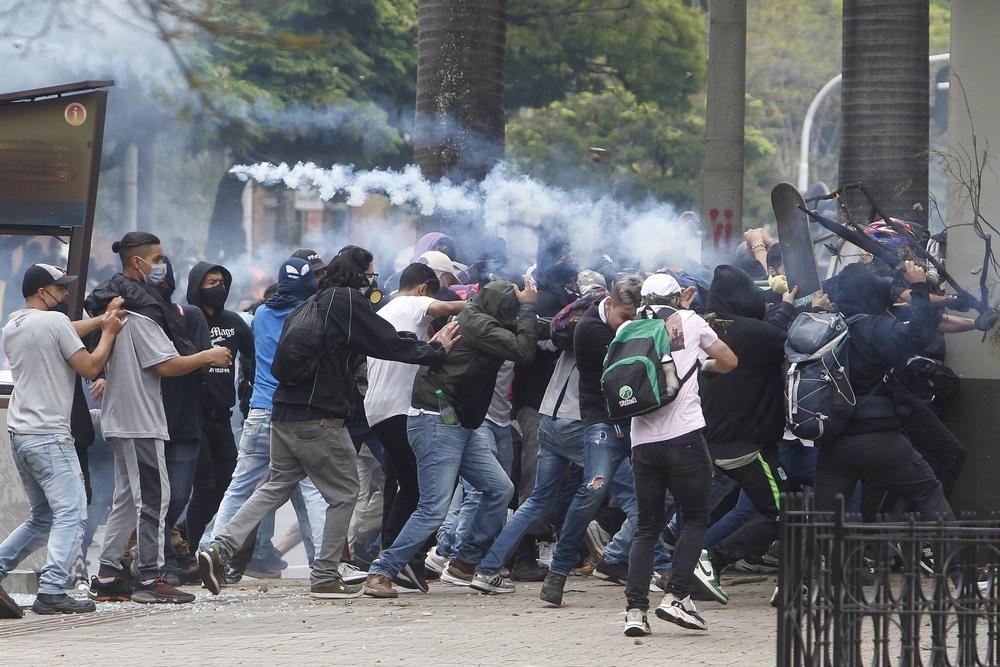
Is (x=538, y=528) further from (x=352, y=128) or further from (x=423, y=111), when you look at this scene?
(x=352, y=128)

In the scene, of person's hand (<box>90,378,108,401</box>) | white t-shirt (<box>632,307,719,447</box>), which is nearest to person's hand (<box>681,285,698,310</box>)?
white t-shirt (<box>632,307,719,447</box>)

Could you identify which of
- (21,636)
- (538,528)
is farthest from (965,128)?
(21,636)

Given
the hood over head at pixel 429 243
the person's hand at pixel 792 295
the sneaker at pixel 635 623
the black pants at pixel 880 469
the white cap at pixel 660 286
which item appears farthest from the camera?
the hood over head at pixel 429 243

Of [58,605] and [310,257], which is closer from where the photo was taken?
[58,605]

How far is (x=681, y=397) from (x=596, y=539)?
2770 mm

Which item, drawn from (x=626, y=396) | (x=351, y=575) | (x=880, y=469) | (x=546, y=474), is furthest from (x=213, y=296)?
(x=880, y=469)

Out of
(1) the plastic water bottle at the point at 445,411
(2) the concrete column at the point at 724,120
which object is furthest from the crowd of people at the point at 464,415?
(2) the concrete column at the point at 724,120

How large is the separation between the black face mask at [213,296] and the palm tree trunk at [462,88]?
2429 mm

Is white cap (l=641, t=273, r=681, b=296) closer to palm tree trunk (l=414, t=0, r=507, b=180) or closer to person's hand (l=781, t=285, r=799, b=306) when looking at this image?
person's hand (l=781, t=285, r=799, b=306)

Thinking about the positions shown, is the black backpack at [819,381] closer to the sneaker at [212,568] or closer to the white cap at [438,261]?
the white cap at [438,261]

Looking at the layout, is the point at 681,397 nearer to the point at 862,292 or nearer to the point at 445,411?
the point at 862,292

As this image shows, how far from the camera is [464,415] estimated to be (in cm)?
921

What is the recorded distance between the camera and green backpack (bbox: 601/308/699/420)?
25.7ft

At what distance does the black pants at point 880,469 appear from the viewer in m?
8.61
